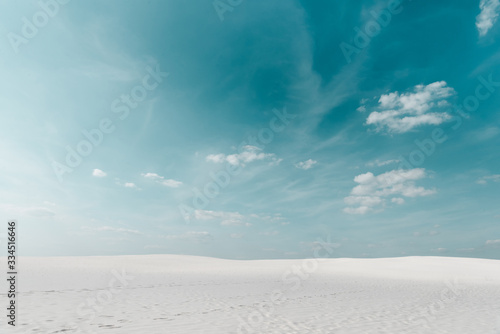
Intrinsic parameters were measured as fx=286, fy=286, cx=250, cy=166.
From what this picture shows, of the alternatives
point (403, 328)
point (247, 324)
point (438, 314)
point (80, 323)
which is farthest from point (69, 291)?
point (438, 314)

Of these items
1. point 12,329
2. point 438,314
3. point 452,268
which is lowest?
point 12,329

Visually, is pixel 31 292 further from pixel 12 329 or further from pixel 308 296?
pixel 308 296

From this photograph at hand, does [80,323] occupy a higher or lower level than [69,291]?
lower

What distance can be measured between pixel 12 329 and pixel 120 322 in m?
3.12

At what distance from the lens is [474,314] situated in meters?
12.6

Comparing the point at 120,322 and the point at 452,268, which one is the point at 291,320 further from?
the point at 452,268

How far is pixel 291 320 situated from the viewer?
10.6 metres

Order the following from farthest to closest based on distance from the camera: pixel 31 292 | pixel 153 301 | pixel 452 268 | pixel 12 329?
pixel 452 268
pixel 31 292
pixel 153 301
pixel 12 329

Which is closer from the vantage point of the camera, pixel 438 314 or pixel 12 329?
pixel 12 329

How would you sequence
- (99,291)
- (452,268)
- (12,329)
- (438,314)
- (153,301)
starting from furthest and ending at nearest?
(452,268), (99,291), (153,301), (438,314), (12,329)

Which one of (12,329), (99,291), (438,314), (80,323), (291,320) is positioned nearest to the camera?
(12,329)

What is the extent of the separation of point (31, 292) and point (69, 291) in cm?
186

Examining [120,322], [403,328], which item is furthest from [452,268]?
[120,322]

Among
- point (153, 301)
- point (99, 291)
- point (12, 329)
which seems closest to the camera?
point (12, 329)
